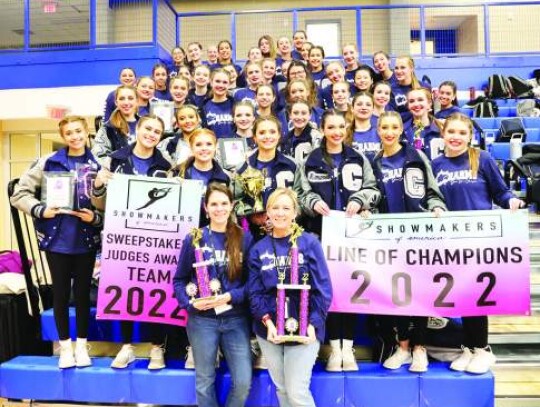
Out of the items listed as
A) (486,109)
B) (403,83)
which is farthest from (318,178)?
(486,109)

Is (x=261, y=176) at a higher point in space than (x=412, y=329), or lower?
higher

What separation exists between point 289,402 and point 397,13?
10.8m

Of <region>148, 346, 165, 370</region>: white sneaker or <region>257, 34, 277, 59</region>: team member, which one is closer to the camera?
<region>148, 346, 165, 370</region>: white sneaker

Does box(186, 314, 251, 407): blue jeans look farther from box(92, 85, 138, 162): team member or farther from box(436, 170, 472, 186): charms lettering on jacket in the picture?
box(92, 85, 138, 162): team member

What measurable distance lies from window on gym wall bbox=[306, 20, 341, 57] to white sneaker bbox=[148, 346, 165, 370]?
35.4ft

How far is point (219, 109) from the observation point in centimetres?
497

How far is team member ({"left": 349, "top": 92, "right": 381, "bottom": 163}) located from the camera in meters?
3.85

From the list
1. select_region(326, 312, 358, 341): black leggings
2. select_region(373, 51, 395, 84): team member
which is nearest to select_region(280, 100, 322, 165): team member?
select_region(326, 312, 358, 341): black leggings

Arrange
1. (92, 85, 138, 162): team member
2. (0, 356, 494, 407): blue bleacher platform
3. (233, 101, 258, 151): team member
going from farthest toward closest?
(92, 85, 138, 162): team member
(233, 101, 258, 151): team member
(0, 356, 494, 407): blue bleacher platform

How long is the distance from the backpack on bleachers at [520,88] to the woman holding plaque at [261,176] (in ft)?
24.7

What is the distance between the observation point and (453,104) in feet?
18.7

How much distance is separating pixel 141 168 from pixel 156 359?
1253 millimetres

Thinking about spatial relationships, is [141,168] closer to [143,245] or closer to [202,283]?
[143,245]

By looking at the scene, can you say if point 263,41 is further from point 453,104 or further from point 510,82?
point 510,82
